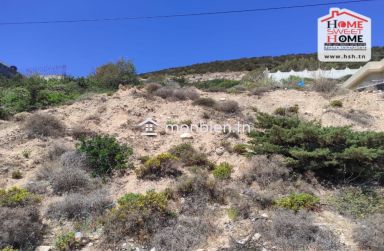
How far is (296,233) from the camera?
599 cm

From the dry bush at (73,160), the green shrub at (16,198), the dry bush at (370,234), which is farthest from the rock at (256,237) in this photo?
the dry bush at (73,160)

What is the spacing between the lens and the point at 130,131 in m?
11.6

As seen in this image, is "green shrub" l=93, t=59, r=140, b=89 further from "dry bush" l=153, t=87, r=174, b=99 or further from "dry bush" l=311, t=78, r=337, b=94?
"dry bush" l=311, t=78, r=337, b=94

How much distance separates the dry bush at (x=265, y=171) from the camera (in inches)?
320

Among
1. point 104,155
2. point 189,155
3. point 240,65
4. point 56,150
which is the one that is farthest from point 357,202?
point 240,65

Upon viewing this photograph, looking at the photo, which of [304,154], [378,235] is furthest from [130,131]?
[378,235]

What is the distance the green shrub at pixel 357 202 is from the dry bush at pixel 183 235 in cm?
267

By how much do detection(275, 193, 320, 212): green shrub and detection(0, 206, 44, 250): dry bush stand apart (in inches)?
172

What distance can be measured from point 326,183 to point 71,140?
23.1 feet

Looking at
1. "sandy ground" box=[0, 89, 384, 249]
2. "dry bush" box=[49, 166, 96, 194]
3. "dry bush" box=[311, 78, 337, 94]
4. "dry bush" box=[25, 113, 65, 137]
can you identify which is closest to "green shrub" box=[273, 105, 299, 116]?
"sandy ground" box=[0, 89, 384, 249]

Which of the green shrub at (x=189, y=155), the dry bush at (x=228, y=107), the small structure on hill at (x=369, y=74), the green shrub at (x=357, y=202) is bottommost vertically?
the green shrub at (x=357, y=202)

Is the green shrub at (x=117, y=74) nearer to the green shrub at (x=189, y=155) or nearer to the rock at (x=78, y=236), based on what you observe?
the green shrub at (x=189, y=155)

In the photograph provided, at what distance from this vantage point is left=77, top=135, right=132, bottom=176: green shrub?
353 inches

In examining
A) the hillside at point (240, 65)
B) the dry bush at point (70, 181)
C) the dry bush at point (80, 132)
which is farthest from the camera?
the hillside at point (240, 65)
